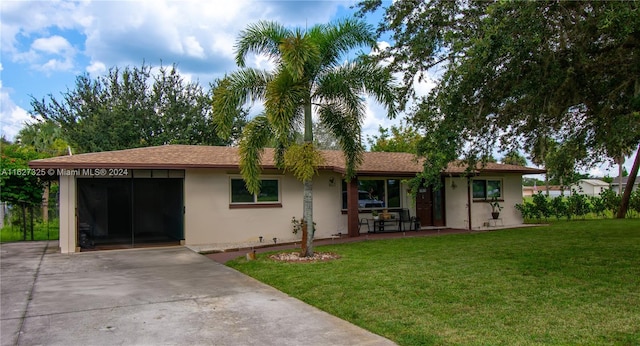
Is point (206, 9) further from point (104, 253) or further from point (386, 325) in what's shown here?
point (386, 325)

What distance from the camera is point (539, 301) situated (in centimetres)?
600

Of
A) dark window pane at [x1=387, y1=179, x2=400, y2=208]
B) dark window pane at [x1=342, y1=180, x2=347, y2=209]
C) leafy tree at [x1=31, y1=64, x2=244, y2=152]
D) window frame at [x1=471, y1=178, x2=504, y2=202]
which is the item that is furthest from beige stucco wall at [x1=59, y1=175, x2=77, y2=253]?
leafy tree at [x1=31, y1=64, x2=244, y2=152]

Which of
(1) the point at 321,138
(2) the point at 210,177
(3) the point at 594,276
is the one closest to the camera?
(3) the point at 594,276

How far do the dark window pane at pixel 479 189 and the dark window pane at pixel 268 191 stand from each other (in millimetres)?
8681

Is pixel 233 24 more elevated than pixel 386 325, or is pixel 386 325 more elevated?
pixel 233 24

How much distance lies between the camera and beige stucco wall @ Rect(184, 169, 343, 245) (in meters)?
13.6

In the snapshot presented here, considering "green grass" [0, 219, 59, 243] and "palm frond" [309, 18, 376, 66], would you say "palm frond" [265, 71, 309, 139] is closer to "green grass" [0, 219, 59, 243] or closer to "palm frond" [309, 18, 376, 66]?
"palm frond" [309, 18, 376, 66]

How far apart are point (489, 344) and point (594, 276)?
4.32 meters

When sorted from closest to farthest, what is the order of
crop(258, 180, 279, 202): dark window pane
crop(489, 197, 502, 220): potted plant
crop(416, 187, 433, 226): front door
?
crop(258, 180, 279, 202): dark window pane, crop(416, 187, 433, 226): front door, crop(489, 197, 502, 220): potted plant

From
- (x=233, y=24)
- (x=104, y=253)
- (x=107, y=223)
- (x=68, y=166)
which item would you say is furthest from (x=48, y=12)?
(x=107, y=223)

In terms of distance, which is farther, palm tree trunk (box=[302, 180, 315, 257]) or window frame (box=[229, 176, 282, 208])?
window frame (box=[229, 176, 282, 208])

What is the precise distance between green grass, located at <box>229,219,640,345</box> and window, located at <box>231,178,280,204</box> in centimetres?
336

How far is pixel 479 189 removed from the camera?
61.2ft

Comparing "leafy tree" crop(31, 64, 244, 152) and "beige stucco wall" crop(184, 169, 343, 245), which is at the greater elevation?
"leafy tree" crop(31, 64, 244, 152)
